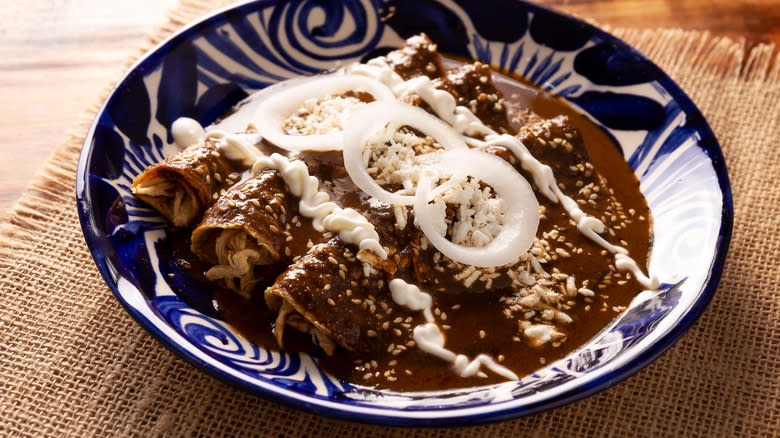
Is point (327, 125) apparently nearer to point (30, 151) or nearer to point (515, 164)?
point (515, 164)

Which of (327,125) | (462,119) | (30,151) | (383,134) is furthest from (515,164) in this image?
(30,151)

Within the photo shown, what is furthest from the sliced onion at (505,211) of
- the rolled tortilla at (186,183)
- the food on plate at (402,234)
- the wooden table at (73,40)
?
the wooden table at (73,40)

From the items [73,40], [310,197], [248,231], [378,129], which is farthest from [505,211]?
[73,40]

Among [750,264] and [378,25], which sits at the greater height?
[378,25]

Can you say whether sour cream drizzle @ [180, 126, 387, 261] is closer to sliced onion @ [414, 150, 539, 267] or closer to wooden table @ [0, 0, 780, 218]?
sliced onion @ [414, 150, 539, 267]

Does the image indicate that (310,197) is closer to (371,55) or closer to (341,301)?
(341,301)

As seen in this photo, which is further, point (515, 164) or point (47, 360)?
point (515, 164)
